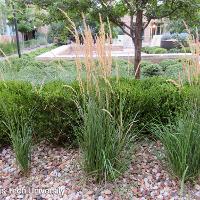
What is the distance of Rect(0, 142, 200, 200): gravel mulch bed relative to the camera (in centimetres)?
231

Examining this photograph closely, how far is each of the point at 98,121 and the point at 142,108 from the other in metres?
0.83

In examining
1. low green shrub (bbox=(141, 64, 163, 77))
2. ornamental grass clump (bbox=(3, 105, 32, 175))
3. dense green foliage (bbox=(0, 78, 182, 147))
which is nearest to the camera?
ornamental grass clump (bbox=(3, 105, 32, 175))

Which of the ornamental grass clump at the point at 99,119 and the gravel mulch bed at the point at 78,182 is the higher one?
the ornamental grass clump at the point at 99,119

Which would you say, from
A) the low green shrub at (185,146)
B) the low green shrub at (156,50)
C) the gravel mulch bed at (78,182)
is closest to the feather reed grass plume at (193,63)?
the low green shrub at (185,146)

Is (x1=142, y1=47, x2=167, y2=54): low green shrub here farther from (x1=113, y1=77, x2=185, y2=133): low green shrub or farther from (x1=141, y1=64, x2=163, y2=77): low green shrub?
(x1=113, y1=77, x2=185, y2=133): low green shrub

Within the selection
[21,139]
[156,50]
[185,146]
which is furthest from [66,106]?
[156,50]

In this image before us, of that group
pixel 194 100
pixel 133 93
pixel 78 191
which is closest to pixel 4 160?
pixel 78 191

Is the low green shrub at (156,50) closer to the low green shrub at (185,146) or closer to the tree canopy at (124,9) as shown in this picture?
the tree canopy at (124,9)

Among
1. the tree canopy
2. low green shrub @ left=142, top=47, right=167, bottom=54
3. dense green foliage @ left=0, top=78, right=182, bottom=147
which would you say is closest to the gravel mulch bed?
dense green foliage @ left=0, top=78, right=182, bottom=147

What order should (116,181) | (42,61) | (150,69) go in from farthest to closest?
1. (42,61)
2. (150,69)
3. (116,181)

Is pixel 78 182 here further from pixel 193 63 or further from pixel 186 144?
pixel 193 63

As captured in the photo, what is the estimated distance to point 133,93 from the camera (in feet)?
9.40

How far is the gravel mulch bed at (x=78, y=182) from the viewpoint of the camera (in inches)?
90.9

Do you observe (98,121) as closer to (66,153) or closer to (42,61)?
(66,153)
